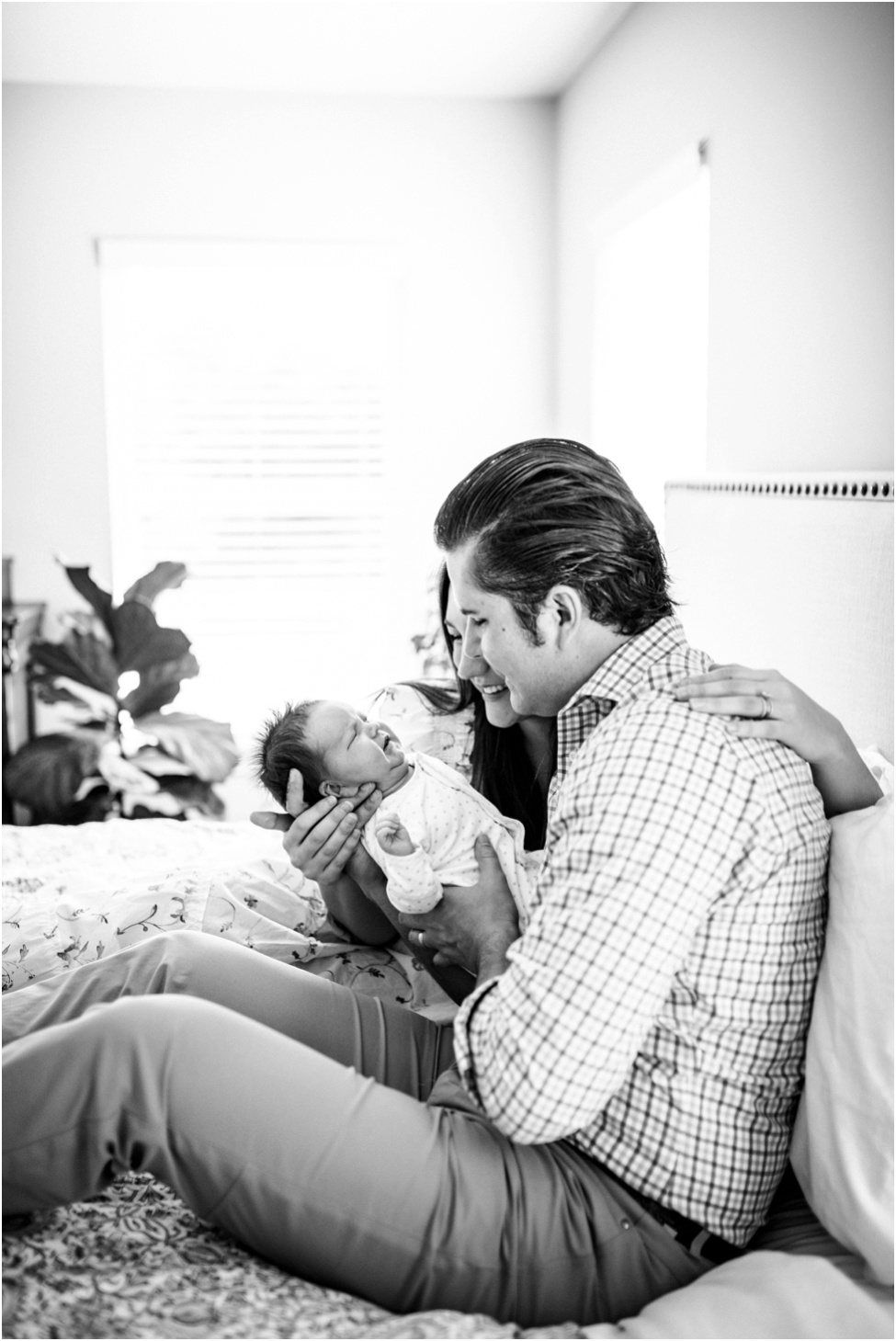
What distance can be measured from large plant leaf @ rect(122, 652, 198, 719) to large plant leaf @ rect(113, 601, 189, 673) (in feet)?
0.07

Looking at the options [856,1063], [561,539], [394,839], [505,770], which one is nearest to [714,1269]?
[856,1063]

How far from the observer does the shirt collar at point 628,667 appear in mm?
1333

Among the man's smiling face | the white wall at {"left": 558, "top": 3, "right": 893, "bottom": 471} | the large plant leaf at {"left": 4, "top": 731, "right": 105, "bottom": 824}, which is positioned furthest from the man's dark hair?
the large plant leaf at {"left": 4, "top": 731, "right": 105, "bottom": 824}

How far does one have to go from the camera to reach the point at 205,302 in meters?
4.73

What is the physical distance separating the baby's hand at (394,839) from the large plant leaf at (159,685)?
8.33 feet

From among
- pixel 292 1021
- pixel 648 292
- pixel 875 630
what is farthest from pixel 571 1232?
pixel 648 292

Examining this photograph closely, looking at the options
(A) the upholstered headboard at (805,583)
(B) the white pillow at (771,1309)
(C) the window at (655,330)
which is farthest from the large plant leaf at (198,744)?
(B) the white pillow at (771,1309)

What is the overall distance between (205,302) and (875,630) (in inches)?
141

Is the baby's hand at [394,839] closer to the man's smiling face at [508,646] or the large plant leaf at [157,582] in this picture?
the man's smiling face at [508,646]

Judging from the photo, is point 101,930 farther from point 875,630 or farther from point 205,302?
point 205,302

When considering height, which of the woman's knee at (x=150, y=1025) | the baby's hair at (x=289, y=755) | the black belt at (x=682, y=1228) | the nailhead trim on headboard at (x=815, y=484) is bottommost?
the black belt at (x=682, y=1228)

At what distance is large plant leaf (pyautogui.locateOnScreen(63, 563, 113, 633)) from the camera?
4.00 metres

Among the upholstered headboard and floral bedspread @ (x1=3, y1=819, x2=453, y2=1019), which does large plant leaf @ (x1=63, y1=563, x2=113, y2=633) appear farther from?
the upholstered headboard

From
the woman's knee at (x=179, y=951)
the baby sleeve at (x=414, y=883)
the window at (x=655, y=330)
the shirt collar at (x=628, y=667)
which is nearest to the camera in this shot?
the shirt collar at (x=628, y=667)
